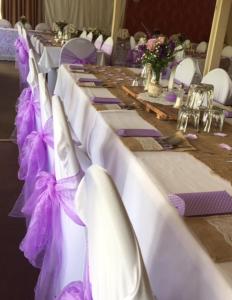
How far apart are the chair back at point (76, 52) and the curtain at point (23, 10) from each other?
5.17 meters

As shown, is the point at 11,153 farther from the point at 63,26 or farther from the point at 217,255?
the point at 63,26

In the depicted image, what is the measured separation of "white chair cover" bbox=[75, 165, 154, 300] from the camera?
49cm

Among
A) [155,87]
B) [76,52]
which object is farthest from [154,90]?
[76,52]

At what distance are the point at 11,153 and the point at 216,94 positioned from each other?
5.21ft

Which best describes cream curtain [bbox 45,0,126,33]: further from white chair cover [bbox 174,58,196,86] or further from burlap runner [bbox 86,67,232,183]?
burlap runner [bbox 86,67,232,183]

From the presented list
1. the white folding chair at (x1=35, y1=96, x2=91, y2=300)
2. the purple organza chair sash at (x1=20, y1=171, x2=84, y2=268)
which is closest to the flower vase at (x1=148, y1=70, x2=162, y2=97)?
the white folding chair at (x1=35, y1=96, x2=91, y2=300)

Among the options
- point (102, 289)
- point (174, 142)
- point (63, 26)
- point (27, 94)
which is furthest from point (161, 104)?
point (63, 26)

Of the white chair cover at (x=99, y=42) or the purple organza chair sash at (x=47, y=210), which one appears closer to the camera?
the purple organza chair sash at (x=47, y=210)

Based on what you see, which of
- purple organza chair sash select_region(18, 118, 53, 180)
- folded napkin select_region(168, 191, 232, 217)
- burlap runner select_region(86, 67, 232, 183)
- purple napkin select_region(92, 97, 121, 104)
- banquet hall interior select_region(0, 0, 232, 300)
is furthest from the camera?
purple napkin select_region(92, 97, 121, 104)

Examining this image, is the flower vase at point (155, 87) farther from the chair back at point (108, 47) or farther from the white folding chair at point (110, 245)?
the chair back at point (108, 47)

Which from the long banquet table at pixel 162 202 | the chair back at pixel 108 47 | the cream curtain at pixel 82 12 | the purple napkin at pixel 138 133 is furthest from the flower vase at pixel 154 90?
the cream curtain at pixel 82 12

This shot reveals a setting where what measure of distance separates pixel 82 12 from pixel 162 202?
29.2 ft

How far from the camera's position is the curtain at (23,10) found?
27.0ft

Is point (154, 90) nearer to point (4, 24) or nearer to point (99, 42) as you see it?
point (99, 42)
